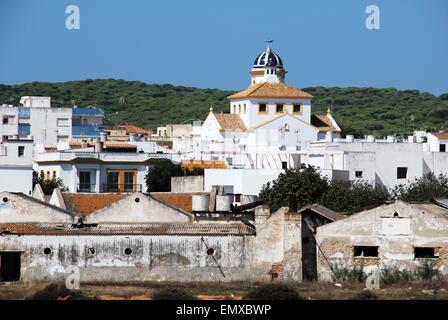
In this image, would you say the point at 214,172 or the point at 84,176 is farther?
the point at 84,176

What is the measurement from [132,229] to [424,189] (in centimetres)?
2935

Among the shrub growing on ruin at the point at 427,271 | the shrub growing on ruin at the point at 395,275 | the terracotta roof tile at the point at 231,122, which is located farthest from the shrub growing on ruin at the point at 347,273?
the terracotta roof tile at the point at 231,122

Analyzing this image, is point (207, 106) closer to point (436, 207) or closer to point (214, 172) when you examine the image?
point (214, 172)

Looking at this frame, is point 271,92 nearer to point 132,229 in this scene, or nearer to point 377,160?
point 377,160

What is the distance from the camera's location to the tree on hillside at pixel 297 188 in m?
70.8

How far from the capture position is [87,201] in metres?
62.9

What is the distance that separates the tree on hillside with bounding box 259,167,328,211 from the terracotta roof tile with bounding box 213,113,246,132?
31.9 m

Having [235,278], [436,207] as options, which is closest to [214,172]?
[436,207]

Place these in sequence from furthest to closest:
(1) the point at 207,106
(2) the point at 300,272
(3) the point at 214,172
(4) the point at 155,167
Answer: (1) the point at 207,106
(4) the point at 155,167
(3) the point at 214,172
(2) the point at 300,272

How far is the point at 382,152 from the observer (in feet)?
289

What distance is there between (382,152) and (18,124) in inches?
1601

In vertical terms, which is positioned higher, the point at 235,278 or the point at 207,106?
the point at 207,106

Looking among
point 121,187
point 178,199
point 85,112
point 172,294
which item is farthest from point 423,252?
point 85,112
